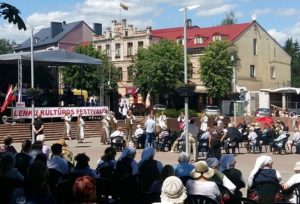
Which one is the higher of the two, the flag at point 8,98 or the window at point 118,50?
the window at point 118,50

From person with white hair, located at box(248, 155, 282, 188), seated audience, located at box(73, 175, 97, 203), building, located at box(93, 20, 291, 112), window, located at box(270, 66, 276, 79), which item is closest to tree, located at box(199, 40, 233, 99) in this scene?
building, located at box(93, 20, 291, 112)

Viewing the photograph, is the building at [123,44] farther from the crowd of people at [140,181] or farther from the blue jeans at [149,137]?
the crowd of people at [140,181]

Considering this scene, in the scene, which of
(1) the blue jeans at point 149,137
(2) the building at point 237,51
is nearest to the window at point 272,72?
(2) the building at point 237,51

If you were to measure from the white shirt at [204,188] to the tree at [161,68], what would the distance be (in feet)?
177

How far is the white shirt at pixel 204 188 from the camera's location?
25.6 feet

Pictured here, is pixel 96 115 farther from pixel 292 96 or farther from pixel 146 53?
pixel 292 96

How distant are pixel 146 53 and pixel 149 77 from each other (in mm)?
3117

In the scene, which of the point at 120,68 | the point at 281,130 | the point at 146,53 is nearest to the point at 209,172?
the point at 281,130

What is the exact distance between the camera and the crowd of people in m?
6.34

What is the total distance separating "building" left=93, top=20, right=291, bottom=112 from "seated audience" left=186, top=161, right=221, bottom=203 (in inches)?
2337

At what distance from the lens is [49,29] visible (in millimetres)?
100812

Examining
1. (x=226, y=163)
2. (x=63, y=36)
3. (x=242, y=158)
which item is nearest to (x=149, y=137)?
(x=242, y=158)

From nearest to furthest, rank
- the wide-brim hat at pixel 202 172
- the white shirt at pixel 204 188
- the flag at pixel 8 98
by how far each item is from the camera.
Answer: the white shirt at pixel 204 188
the wide-brim hat at pixel 202 172
the flag at pixel 8 98

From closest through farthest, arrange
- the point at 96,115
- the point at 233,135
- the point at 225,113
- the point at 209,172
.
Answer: the point at 209,172, the point at 233,135, the point at 96,115, the point at 225,113
